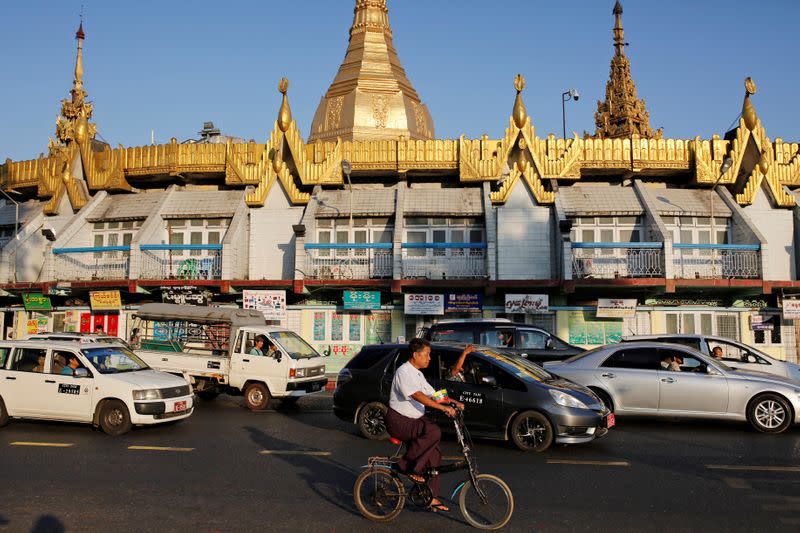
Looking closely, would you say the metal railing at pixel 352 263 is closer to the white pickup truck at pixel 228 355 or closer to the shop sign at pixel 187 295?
the shop sign at pixel 187 295

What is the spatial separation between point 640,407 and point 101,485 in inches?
357

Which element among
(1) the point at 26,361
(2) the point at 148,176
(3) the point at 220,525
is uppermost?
(2) the point at 148,176

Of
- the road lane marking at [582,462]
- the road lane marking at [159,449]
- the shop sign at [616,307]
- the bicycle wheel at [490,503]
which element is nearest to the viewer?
the bicycle wheel at [490,503]

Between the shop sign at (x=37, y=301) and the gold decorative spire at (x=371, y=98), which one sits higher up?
the gold decorative spire at (x=371, y=98)

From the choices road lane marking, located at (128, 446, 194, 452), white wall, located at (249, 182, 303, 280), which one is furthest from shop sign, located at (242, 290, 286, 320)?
road lane marking, located at (128, 446, 194, 452)

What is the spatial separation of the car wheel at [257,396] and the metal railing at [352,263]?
26.5ft

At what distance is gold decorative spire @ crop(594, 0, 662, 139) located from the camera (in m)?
63.1

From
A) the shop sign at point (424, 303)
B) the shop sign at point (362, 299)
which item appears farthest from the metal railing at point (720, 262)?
the shop sign at point (362, 299)

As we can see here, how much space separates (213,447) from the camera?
10.9m

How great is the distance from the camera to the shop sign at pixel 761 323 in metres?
23.2

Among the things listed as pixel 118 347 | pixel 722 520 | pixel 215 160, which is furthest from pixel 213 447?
pixel 215 160

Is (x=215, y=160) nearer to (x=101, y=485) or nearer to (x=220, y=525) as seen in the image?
(x=101, y=485)

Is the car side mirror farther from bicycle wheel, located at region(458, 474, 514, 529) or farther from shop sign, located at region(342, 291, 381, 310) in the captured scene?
shop sign, located at region(342, 291, 381, 310)

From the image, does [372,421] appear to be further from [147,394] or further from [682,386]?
[682,386]
